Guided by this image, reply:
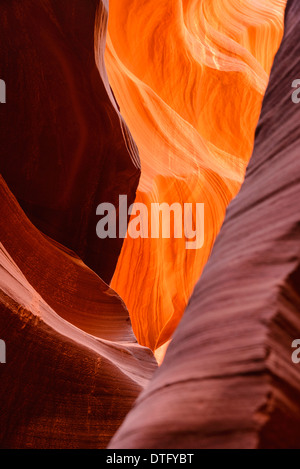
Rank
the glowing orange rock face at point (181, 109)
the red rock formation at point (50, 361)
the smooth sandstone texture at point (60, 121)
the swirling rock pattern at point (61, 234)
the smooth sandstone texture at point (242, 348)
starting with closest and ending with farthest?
the smooth sandstone texture at point (242, 348) < the red rock formation at point (50, 361) < the swirling rock pattern at point (61, 234) < the smooth sandstone texture at point (60, 121) < the glowing orange rock face at point (181, 109)

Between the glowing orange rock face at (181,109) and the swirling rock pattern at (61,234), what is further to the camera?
the glowing orange rock face at (181,109)

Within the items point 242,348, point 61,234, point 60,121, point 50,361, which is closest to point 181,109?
point 60,121

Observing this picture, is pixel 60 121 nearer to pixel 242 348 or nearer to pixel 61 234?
pixel 61 234

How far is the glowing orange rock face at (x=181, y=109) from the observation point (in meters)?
5.92

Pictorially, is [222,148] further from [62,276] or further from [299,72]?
[299,72]

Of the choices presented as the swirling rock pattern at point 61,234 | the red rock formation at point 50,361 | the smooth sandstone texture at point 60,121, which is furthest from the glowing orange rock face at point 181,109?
the red rock formation at point 50,361

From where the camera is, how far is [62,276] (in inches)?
133

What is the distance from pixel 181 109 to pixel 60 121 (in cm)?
429

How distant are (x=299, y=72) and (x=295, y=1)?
595 mm

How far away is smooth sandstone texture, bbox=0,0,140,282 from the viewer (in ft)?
11.2

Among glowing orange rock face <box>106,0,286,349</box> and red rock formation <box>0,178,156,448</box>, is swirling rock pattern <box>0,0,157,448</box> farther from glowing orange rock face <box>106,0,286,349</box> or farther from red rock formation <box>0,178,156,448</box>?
glowing orange rock face <box>106,0,286,349</box>

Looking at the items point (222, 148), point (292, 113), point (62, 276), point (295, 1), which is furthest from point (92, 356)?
point (222, 148)

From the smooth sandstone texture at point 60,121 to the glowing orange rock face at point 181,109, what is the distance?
6.03ft

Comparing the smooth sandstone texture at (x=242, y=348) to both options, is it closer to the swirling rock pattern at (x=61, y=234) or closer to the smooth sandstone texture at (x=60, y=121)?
the swirling rock pattern at (x=61, y=234)
